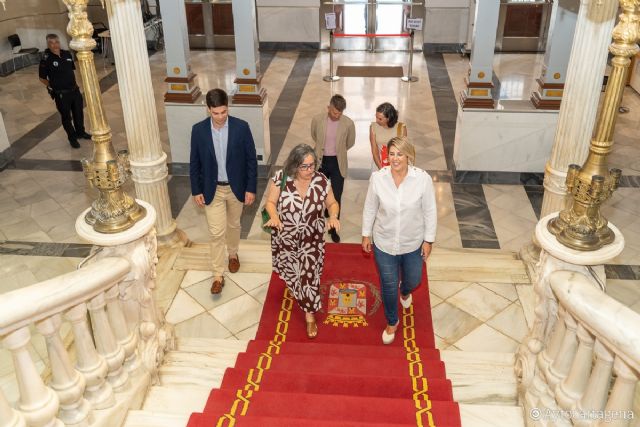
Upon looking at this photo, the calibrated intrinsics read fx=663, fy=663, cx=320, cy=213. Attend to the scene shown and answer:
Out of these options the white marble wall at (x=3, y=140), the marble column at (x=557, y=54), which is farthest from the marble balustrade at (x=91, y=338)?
the white marble wall at (x=3, y=140)

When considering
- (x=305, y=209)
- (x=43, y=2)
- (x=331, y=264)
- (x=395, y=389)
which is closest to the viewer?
(x=395, y=389)

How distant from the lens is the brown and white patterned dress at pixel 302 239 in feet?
14.8

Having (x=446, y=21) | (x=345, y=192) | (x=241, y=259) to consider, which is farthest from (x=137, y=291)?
(x=446, y=21)

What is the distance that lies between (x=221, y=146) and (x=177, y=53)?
3326 millimetres

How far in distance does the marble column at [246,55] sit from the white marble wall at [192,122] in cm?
12

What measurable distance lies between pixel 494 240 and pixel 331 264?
1.89 meters

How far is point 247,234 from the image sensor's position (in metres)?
7.09

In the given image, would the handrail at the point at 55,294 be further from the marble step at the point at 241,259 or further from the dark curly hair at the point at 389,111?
the dark curly hair at the point at 389,111

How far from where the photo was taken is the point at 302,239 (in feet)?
15.3

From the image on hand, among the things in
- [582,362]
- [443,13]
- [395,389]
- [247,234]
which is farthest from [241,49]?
[443,13]

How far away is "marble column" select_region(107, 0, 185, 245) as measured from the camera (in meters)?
5.39

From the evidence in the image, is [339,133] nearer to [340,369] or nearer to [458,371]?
[340,369]

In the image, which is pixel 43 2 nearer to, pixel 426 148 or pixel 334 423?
pixel 426 148

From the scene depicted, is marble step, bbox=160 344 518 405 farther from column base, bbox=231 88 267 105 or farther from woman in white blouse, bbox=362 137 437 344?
column base, bbox=231 88 267 105
